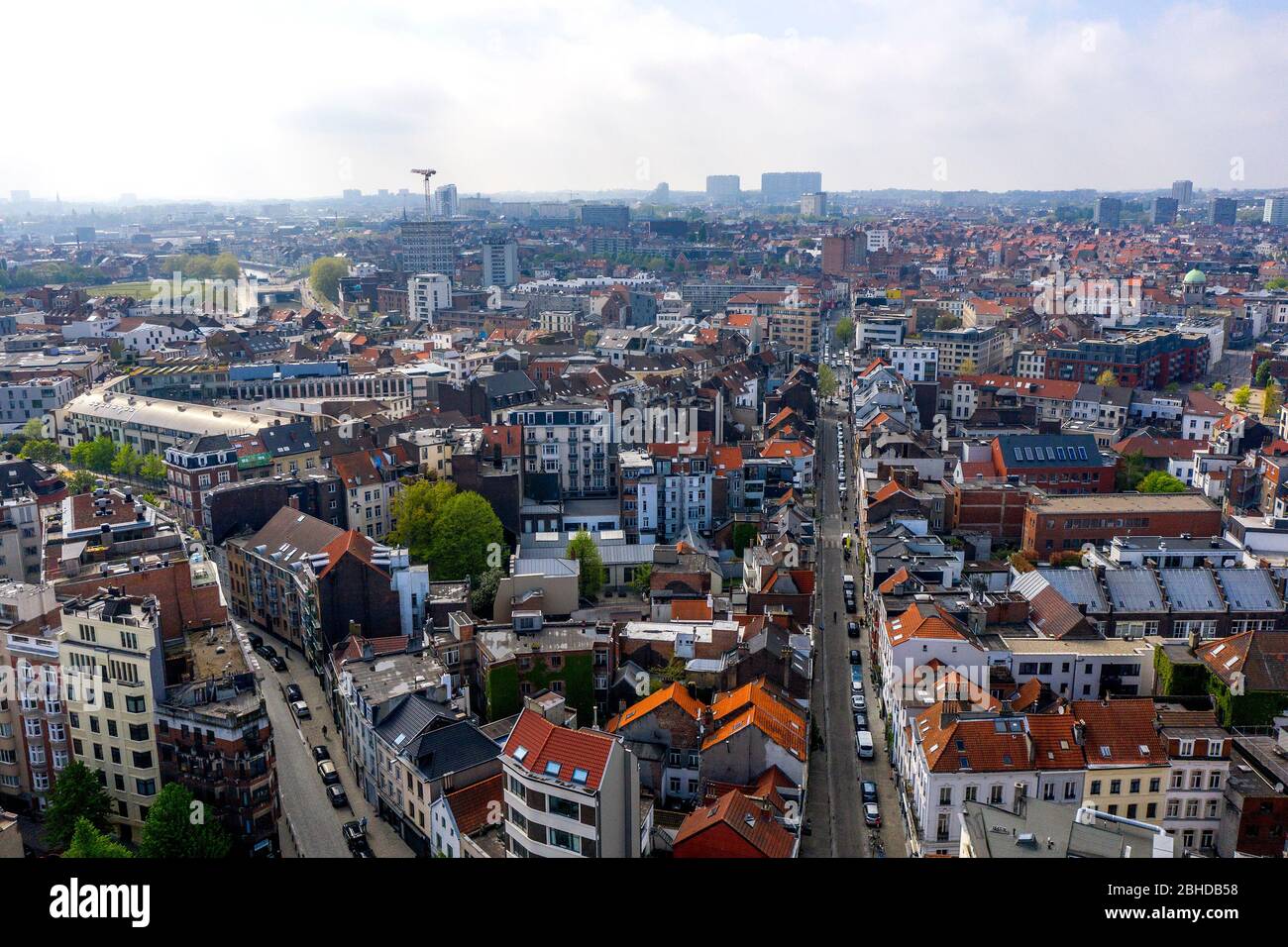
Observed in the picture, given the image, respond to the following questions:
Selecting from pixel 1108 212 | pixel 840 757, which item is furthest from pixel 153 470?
pixel 1108 212

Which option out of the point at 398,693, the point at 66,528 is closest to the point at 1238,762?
the point at 398,693

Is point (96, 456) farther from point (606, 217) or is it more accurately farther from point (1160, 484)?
point (606, 217)

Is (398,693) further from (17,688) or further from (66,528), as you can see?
(66,528)

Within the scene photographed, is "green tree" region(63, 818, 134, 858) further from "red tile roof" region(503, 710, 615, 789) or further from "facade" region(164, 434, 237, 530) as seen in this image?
"facade" region(164, 434, 237, 530)

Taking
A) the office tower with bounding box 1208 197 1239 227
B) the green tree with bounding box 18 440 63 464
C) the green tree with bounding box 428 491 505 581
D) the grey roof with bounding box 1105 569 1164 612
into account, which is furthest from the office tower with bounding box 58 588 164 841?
the office tower with bounding box 1208 197 1239 227
